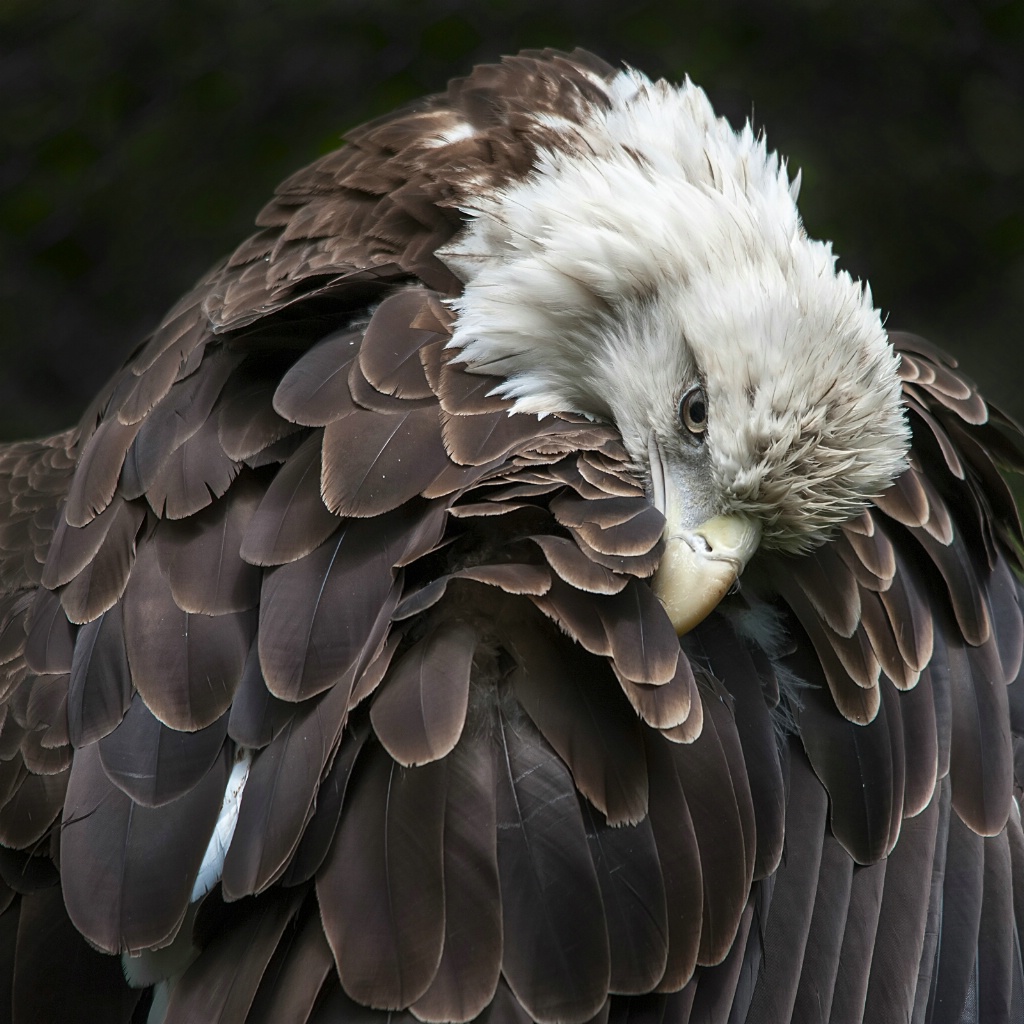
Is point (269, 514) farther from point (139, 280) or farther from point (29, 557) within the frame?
point (139, 280)

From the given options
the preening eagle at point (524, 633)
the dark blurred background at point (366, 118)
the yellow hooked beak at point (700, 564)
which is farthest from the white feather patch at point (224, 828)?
the dark blurred background at point (366, 118)

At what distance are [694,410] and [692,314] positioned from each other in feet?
0.56

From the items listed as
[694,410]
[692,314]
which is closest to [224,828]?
[694,410]

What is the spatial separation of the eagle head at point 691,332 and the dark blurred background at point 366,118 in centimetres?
200

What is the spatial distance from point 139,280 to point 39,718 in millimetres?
2860

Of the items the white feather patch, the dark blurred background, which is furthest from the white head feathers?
the dark blurred background

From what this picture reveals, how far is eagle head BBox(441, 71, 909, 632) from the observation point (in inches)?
94.6

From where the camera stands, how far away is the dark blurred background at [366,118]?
4.62m

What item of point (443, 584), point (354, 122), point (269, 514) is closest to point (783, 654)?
point (443, 584)

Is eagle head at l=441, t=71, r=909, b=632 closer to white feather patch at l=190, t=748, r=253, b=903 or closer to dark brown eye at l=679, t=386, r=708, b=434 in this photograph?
dark brown eye at l=679, t=386, r=708, b=434

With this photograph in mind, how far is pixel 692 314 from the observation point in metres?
2.59

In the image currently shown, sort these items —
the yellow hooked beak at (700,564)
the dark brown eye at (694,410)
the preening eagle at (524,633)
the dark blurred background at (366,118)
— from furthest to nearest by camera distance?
the dark blurred background at (366,118) < the dark brown eye at (694,410) < the yellow hooked beak at (700,564) < the preening eagle at (524,633)

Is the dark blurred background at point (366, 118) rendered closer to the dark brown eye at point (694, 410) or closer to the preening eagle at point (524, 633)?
the preening eagle at point (524, 633)

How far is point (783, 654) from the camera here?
95.7 inches
